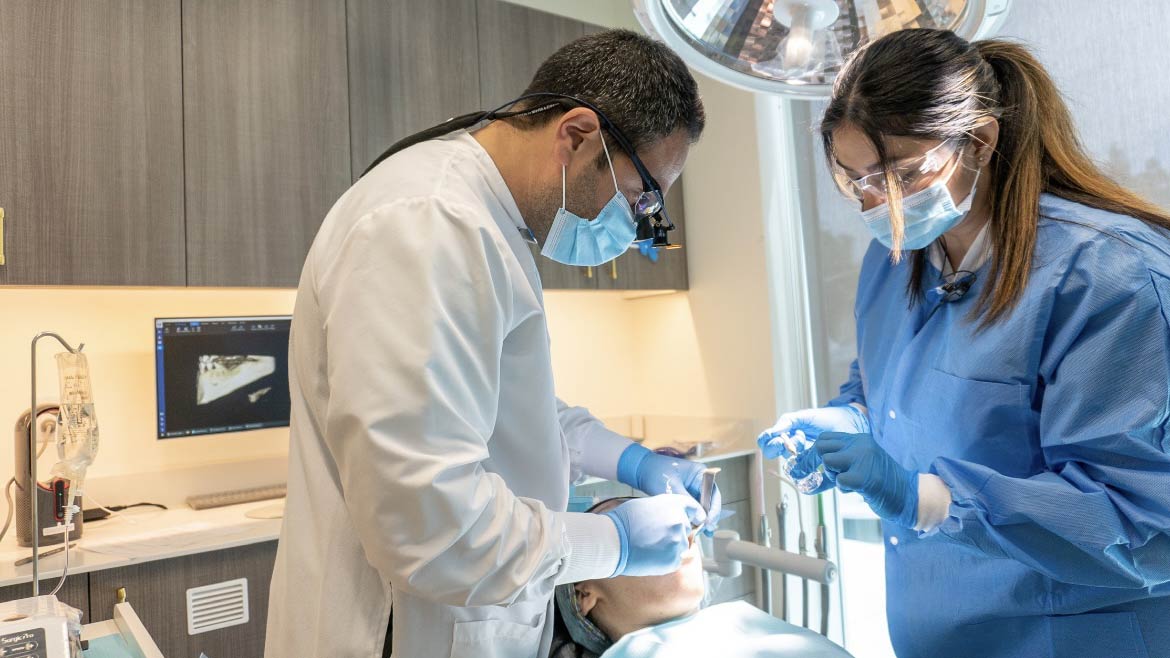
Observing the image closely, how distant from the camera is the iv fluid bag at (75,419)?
1.46 metres

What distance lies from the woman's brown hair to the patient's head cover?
0.73 metres

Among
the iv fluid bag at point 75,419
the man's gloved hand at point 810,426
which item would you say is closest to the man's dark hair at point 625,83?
the man's gloved hand at point 810,426

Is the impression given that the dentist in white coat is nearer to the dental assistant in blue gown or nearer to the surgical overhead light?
the surgical overhead light

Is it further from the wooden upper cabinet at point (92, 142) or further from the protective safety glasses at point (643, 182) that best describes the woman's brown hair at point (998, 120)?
the wooden upper cabinet at point (92, 142)

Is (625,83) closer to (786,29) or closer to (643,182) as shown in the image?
(643,182)

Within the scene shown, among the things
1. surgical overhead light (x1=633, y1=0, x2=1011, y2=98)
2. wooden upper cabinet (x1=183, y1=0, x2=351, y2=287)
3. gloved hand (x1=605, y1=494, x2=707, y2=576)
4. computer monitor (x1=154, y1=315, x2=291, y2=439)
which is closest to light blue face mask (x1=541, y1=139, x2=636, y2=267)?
surgical overhead light (x1=633, y1=0, x2=1011, y2=98)

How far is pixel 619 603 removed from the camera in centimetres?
146

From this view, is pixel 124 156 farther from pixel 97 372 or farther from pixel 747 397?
pixel 747 397

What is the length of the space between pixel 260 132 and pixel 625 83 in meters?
1.63

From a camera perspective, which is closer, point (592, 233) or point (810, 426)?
point (592, 233)

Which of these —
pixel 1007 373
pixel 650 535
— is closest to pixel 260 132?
pixel 650 535

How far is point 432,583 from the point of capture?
31.8 inches

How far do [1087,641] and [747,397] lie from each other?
195 centimetres

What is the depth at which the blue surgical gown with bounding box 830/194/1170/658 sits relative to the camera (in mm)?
946
